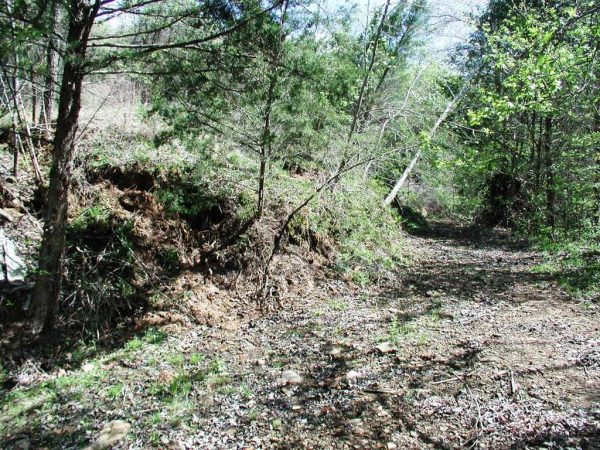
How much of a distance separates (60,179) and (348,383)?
4.02m

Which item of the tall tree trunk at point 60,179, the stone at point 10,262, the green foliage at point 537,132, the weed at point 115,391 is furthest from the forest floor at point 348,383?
the green foliage at point 537,132

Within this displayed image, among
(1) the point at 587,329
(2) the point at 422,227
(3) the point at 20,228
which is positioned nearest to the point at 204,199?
(3) the point at 20,228

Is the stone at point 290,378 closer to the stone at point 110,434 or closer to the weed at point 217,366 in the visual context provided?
the weed at point 217,366

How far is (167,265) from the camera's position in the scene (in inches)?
239

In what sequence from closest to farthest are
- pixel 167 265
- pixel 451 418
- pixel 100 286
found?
pixel 451 418 → pixel 100 286 → pixel 167 265

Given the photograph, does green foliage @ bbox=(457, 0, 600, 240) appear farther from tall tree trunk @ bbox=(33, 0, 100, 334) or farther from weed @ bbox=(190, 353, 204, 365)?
tall tree trunk @ bbox=(33, 0, 100, 334)

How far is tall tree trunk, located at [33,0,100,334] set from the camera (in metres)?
4.34

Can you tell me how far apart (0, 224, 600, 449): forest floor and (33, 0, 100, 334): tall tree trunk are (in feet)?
3.03

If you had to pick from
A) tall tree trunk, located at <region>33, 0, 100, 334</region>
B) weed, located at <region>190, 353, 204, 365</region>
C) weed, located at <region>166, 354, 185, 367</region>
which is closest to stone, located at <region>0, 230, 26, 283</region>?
tall tree trunk, located at <region>33, 0, 100, 334</region>

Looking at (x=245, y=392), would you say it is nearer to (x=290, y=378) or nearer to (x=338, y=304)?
(x=290, y=378)

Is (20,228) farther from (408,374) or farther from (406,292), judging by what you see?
(406,292)

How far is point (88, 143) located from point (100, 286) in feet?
8.98

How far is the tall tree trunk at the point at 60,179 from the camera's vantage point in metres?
4.34

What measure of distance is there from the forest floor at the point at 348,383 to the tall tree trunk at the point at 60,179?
3.03 ft
